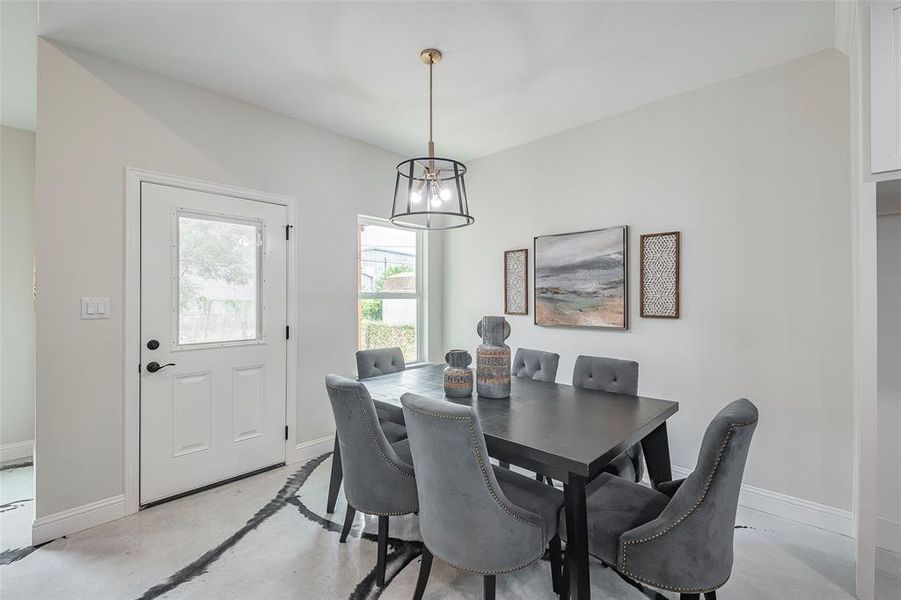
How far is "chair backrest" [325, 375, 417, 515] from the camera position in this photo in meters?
1.79

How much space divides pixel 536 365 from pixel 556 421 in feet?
3.66

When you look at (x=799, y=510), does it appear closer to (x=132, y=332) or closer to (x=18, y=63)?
(x=132, y=332)

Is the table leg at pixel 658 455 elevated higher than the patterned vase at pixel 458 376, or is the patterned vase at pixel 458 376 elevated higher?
the patterned vase at pixel 458 376

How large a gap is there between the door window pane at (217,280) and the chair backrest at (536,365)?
2.00 m

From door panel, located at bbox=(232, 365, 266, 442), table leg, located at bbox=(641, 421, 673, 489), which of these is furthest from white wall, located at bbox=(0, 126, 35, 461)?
table leg, located at bbox=(641, 421, 673, 489)

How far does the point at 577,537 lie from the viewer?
140cm

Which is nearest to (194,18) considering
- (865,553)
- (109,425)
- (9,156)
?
(109,425)

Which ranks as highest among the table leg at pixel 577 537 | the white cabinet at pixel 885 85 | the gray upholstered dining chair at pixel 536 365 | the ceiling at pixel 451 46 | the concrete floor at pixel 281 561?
the ceiling at pixel 451 46

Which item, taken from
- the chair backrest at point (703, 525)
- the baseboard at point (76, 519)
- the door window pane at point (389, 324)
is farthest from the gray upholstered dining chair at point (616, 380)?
the baseboard at point (76, 519)

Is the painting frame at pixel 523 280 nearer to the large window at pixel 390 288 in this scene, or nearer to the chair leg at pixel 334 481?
the large window at pixel 390 288

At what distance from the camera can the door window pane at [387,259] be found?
3.94 meters

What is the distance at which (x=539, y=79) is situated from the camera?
2.66 m

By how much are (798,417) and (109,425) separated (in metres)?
4.16

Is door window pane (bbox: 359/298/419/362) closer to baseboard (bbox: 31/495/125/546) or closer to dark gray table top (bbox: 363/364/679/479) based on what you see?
dark gray table top (bbox: 363/364/679/479)
